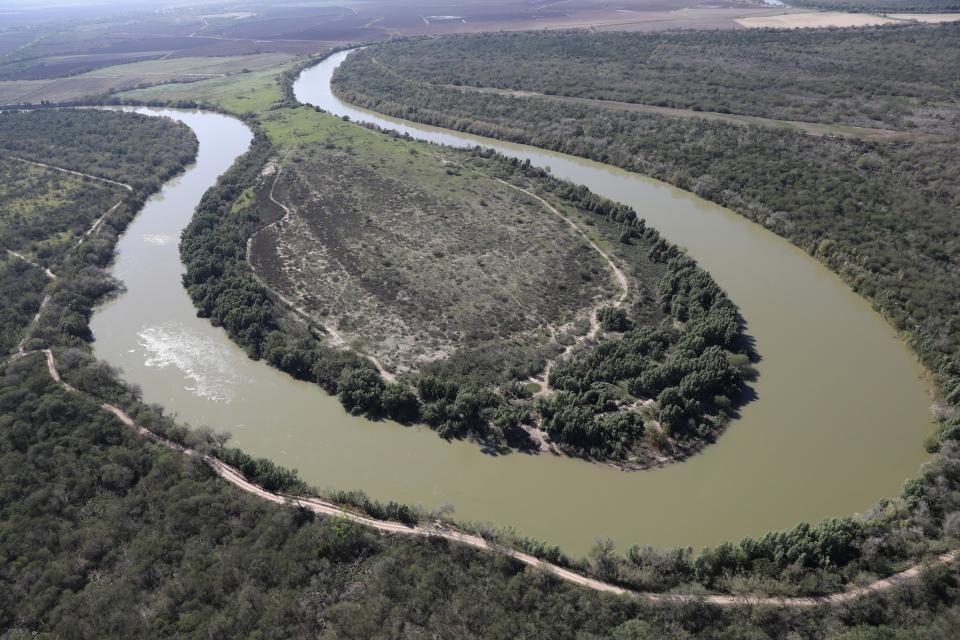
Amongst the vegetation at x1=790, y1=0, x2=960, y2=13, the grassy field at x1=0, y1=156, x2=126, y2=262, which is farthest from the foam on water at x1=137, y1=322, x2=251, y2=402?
the vegetation at x1=790, y1=0, x2=960, y2=13

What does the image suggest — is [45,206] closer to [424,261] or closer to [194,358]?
[194,358]

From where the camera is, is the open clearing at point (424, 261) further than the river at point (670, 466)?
Yes

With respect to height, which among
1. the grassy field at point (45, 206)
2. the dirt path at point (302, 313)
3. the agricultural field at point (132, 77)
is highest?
the agricultural field at point (132, 77)

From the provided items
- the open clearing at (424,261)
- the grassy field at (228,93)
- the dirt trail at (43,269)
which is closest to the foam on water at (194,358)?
the dirt trail at (43,269)

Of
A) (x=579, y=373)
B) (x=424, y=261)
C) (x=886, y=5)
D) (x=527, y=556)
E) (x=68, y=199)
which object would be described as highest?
(x=886, y=5)

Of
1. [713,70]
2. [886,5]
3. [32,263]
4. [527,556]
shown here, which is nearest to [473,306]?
[527,556]

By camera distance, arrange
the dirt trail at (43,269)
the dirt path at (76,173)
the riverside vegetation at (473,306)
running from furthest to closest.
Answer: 1. the dirt path at (76,173)
2. the dirt trail at (43,269)
3. the riverside vegetation at (473,306)

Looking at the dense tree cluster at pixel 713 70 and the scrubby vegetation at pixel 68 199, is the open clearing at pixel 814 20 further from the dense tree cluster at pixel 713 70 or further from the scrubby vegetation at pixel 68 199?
the scrubby vegetation at pixel 68 199

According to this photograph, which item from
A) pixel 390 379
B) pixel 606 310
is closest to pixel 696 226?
pixel 606 310
